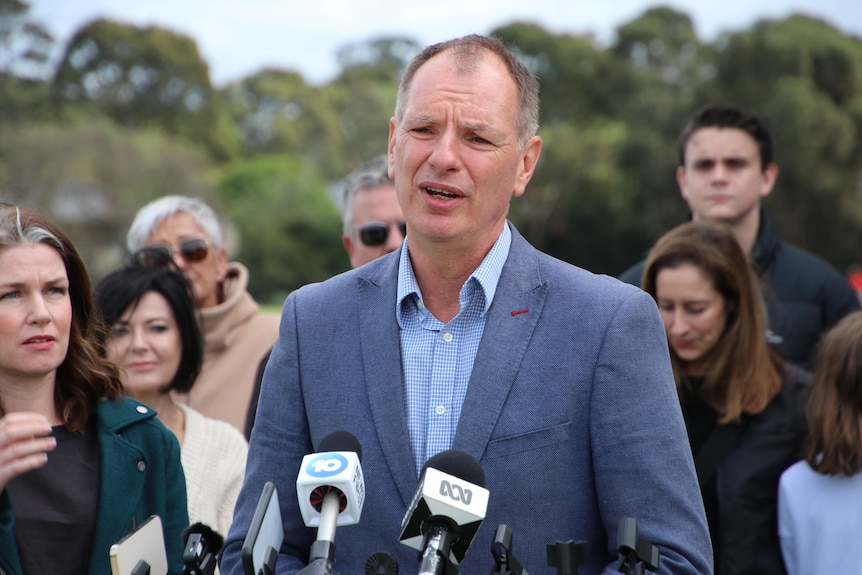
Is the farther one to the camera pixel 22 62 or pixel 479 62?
pixel 22 62

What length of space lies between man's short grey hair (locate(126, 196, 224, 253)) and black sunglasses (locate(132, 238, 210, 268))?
0.52 ft

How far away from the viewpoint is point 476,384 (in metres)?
2.66

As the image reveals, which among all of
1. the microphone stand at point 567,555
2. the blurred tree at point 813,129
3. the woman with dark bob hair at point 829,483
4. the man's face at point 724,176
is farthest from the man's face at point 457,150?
→ the blurred tree at point 813,129

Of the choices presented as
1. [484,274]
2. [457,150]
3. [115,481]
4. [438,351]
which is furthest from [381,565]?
[115,481]

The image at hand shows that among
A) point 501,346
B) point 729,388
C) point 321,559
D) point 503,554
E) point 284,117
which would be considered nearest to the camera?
point 321,559

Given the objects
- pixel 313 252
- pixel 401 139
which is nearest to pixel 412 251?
pixel 401 139

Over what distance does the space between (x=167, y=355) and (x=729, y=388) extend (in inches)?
107

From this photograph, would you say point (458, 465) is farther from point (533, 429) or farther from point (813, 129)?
point (813, 129)

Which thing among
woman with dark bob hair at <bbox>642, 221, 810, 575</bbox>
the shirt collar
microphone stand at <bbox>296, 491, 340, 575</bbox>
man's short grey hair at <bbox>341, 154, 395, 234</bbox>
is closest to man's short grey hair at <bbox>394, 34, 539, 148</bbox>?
the shirt collar

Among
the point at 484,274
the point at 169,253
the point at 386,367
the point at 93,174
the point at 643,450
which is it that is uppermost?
the point at 93,174

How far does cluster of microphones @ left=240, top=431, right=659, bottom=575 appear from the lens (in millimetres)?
1958

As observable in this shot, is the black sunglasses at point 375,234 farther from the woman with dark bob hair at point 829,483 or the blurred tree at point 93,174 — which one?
the blurred tree at point 93,174

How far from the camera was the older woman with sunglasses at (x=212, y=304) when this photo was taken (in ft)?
18.7

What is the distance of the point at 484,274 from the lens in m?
2.82
